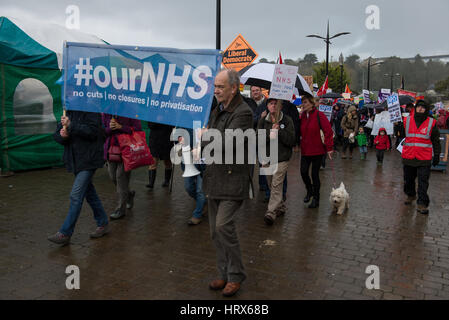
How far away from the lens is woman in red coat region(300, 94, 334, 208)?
22.0 feet

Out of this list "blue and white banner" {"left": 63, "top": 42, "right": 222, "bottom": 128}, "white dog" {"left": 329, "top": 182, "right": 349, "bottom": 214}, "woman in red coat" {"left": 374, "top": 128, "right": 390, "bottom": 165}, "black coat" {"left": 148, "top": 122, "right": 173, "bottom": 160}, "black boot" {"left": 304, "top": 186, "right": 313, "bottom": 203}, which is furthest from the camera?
"woman in red coat" {"left": 374, "top": 128, "right": 390, "bottom": 165}

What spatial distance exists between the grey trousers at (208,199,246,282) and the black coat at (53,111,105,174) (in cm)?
189


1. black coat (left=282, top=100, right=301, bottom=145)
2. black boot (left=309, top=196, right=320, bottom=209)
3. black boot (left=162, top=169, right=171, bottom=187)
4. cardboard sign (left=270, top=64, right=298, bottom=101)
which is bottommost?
black boot (left=309, top=196, right=320, bottom=209)

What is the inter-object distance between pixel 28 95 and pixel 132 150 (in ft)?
17.9

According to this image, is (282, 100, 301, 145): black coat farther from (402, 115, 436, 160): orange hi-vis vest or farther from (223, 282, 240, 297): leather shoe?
(223, 282, 240, 297): leather shoe

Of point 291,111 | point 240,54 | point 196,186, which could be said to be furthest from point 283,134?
point 240,54

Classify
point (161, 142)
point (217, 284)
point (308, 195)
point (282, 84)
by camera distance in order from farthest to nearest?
point (161, 142) < point (308, 195) < point (282, 84) < point (217, 284)

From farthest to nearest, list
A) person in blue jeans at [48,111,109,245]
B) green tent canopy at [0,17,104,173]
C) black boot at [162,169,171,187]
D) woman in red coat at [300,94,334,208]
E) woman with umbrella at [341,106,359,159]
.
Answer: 1. woman with umbrella at [341,106,359,159]
2. green tent canopy at [0,17,104,173]
3. black boot at [162,169,171,187]
4. woman in red coat at [300,94,334,208]
5. person in blue jeans at [48,111,109,245]

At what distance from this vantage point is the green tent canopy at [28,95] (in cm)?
927

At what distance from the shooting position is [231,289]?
11.8 ft

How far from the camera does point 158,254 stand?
4.62 m

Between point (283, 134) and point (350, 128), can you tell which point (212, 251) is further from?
point (350, 128)

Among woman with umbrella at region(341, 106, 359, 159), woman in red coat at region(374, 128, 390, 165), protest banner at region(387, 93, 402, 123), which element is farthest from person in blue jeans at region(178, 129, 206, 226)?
woman with umbrella at region(341, 106, 359, 159)

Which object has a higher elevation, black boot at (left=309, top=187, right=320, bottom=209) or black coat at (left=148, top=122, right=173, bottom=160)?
black coat at (left=148, top=122, right=173, bottom=160)
